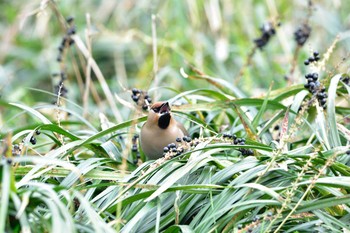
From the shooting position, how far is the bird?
13.4ft

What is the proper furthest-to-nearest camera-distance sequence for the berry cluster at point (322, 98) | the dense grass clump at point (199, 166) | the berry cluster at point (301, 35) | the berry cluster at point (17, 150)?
the berry cluster at point (301, 35), the berry cluster at point (322, 98), the berry cluster at point (17, 150), the dense grass clump at point (199, 166)

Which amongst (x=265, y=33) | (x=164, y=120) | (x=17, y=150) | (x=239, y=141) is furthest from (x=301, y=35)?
(x=17, y=150)

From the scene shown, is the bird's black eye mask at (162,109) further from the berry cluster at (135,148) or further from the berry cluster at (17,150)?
the berry cluster at (17,150)

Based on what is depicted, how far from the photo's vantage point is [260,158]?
348 cm

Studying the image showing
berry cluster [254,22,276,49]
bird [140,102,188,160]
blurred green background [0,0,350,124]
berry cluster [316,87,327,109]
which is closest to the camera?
berry cluster [316,87,327,109]

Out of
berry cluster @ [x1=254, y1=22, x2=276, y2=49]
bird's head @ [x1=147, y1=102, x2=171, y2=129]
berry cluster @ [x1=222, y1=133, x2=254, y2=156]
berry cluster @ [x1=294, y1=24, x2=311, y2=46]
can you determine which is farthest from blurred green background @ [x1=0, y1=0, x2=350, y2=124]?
berry cluster @ [x1=222, y1=133, x2=254, y2=156]

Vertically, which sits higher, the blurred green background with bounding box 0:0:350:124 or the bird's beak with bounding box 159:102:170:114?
the blurred green background with bounding box 0:0:350:124

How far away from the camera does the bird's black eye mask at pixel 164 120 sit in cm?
414

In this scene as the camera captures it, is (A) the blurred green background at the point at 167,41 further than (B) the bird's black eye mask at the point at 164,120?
Yes

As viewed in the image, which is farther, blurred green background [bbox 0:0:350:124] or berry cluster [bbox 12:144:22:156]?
blurred green background [bbox 0:0:350:124]

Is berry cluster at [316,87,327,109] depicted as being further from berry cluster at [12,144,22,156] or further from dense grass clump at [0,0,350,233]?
berry cluster at [12,144,22,156]

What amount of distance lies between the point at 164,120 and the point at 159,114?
92 millimetres

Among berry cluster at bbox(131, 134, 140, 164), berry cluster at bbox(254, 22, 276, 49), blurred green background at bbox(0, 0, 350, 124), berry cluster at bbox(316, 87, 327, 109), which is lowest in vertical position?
berry cluster at bbox(316, 87, 327, 109)

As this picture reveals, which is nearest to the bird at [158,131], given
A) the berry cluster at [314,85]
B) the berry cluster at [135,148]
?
the berry cluster at [135,148]
